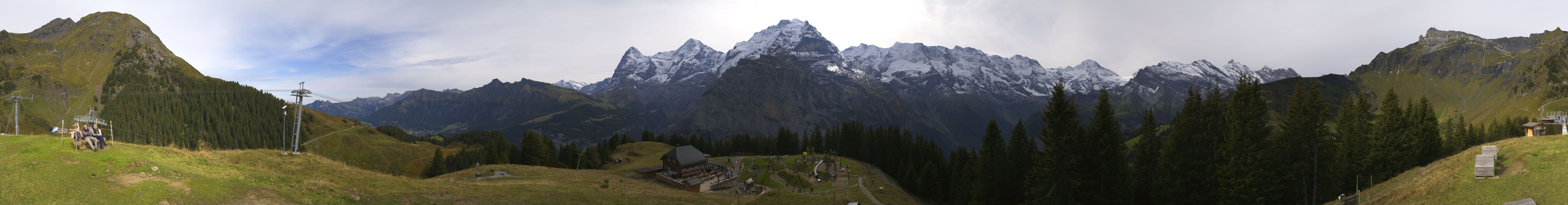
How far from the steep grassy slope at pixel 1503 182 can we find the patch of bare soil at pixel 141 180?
5972cm

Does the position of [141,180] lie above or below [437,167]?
above

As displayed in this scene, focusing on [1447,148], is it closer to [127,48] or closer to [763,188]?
[763,188]

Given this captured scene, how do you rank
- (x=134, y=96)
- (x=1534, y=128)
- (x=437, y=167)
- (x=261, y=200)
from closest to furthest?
(x=261, y=200) → (x=1534, y=128) → (x=437, y=167) → (x=134, y=96)

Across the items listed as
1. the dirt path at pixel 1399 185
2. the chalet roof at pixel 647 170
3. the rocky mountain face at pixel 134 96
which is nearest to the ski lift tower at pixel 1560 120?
the dirt path at pixel 1399 185

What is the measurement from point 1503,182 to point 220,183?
6549cm

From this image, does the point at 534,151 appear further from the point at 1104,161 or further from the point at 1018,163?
the point at 1104,161

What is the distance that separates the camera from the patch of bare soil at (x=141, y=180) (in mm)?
23203

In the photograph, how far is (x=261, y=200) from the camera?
24672 millimetres

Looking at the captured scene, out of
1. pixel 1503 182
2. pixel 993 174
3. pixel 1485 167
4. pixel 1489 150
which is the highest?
pixel 1489 150

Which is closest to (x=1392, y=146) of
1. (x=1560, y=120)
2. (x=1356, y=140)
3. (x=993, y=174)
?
(x=1356, y=140)

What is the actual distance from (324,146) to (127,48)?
11132 cm

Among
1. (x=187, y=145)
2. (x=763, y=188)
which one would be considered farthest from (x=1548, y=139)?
(x=187, y=145)

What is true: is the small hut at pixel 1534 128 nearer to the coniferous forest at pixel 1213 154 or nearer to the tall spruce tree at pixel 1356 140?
the coniferous forest at pixel 1213 154

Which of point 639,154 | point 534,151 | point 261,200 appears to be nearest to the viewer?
point 261,200
